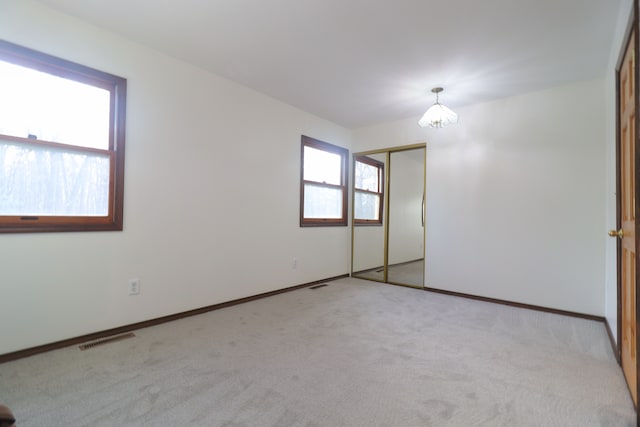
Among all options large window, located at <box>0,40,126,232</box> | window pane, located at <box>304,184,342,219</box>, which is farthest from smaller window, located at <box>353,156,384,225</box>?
large window, located at <box>0,40,126,232</box>

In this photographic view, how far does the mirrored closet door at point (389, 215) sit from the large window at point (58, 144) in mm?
3402

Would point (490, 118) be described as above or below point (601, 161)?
above

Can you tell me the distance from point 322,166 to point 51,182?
3.15 metres

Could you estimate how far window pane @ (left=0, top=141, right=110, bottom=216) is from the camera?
6.52 ft

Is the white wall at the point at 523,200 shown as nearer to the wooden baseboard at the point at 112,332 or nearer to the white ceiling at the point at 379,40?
the white ceiling at the point at 379,40

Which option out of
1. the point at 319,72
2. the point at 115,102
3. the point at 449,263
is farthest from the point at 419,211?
the point at 115,102

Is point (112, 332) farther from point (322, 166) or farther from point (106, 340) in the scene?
point (322, 166)

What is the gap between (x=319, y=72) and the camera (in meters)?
2.99

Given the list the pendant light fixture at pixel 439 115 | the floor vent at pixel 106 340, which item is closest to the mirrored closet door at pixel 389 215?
the pendant light fixture at pixel 439 115

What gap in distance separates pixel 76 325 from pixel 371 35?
128 inches

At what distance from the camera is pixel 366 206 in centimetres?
488

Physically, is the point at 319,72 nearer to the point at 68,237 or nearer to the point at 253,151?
the point at 253,151

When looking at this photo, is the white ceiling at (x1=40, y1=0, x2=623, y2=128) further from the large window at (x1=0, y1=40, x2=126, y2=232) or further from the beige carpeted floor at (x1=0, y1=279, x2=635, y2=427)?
the beige carpeted floor at (x1=0, y1=279, x2=635, y2=427)

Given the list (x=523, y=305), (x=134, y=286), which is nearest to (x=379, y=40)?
(x=134, y=286)
